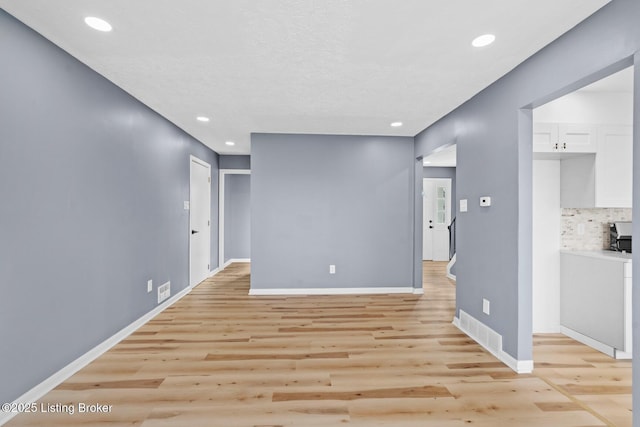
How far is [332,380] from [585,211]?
3188 millimetres

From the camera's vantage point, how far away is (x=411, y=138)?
4.96 meters

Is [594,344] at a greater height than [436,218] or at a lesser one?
lesser

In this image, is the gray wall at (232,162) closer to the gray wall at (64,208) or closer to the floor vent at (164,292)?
the gray wall at (64,208)

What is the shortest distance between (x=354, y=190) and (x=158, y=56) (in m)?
3.21

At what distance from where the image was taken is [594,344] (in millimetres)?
2938

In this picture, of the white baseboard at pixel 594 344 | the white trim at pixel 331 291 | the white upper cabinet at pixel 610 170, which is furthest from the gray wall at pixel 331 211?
the white upper cabinet at pixel 610 170

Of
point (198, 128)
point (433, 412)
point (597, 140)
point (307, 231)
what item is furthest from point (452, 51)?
point (198, 128)

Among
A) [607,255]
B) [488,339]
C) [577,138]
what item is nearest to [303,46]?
[577,138]

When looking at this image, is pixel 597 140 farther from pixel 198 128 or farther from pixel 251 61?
pixel 198 128

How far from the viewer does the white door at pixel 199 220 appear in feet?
16.7

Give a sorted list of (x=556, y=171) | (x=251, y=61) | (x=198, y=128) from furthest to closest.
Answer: (x=198, y=128) < (x=556, y=171) < (x=251, y=61)

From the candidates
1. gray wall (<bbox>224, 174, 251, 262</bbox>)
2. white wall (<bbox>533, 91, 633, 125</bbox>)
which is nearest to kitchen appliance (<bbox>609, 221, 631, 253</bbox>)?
white wall (<bbox>533, 91, 633, 125</bbox>)

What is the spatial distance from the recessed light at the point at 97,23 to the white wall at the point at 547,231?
13.1 feet

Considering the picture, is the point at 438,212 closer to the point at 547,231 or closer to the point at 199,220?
the point at 547,231
